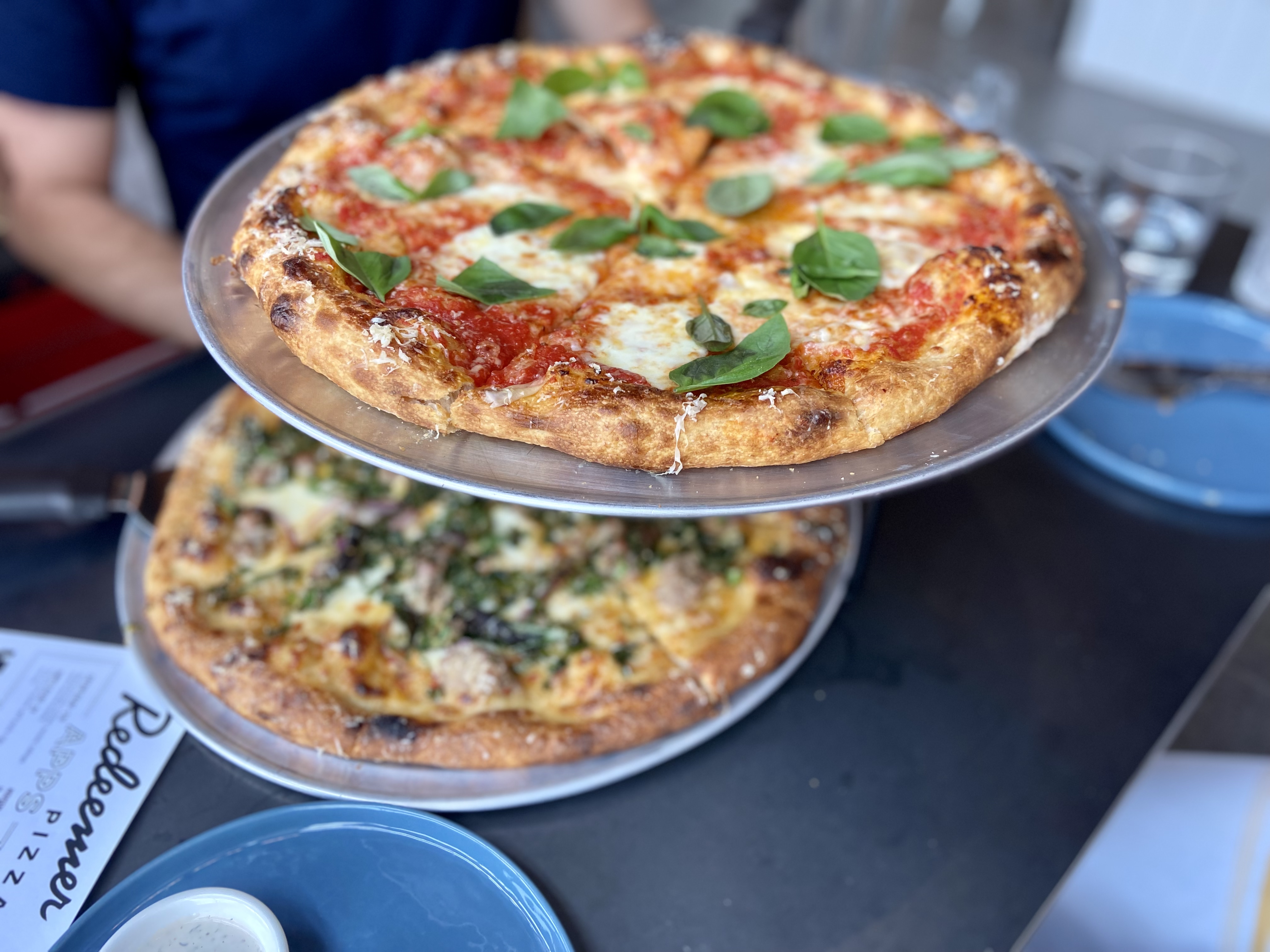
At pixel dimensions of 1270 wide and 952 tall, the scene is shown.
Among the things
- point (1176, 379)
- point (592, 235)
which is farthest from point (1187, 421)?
point (592, 235)

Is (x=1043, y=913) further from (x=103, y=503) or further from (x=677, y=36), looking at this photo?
(x=677, y=36)

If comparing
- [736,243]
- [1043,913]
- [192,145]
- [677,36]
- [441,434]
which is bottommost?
[1043,913]

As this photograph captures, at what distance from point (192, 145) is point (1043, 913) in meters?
2.53

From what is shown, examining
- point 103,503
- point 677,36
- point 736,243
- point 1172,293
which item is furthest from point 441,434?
point 1172,293

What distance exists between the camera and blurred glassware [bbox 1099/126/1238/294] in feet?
7.94

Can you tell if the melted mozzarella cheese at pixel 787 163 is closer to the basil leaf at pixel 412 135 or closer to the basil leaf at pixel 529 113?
the basil leaf at pixel 529 113

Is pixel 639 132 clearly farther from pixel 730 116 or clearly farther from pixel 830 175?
pixel 830 175

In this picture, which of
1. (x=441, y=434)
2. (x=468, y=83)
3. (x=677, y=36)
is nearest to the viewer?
(x=441, y=434)

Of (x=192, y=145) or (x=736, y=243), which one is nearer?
(x=736, y=243)

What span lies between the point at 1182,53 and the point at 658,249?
666cm

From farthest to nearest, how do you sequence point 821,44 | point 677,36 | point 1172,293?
1. point 821,44
2. point 1172,293
3. point 677,36

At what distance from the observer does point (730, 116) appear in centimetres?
181

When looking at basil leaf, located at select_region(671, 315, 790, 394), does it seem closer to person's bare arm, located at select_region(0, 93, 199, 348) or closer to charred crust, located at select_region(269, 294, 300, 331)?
charred crust, located at select_region(269, 294, 300, 331)

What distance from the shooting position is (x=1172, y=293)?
238 cm
